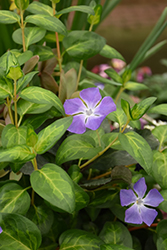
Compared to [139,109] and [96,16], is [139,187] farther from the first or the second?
[96,16]

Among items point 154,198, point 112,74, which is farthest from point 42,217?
point 112,74

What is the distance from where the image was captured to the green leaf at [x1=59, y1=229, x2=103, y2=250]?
34 cm

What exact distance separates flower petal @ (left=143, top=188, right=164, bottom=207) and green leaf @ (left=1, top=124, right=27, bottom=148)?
170 millimetres

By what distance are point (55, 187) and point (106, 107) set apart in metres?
0.11

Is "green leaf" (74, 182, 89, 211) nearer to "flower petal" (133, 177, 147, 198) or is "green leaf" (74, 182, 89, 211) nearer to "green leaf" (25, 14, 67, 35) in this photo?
"flower petal" (133, 177, 147, 198)

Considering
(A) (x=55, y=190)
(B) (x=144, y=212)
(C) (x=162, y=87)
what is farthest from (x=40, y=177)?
(C) (x=162, y=87)

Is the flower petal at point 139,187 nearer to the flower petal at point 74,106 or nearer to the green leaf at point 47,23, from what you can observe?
the flower petal at point 74,106

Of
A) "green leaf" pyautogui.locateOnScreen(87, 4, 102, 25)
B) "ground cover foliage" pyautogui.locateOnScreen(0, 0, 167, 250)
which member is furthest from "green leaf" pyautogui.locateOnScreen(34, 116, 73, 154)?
"green leaf" pyautogui.locateOnScreen(87, 4, 102, 25)

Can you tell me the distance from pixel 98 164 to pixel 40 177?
0.12m

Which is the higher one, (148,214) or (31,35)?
(31,35)

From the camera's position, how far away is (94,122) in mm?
308

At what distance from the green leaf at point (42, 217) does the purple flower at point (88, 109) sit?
124 mm

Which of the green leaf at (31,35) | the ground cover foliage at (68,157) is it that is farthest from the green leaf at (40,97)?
the green leaf at (31,35)

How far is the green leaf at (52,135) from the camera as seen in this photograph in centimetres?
29
